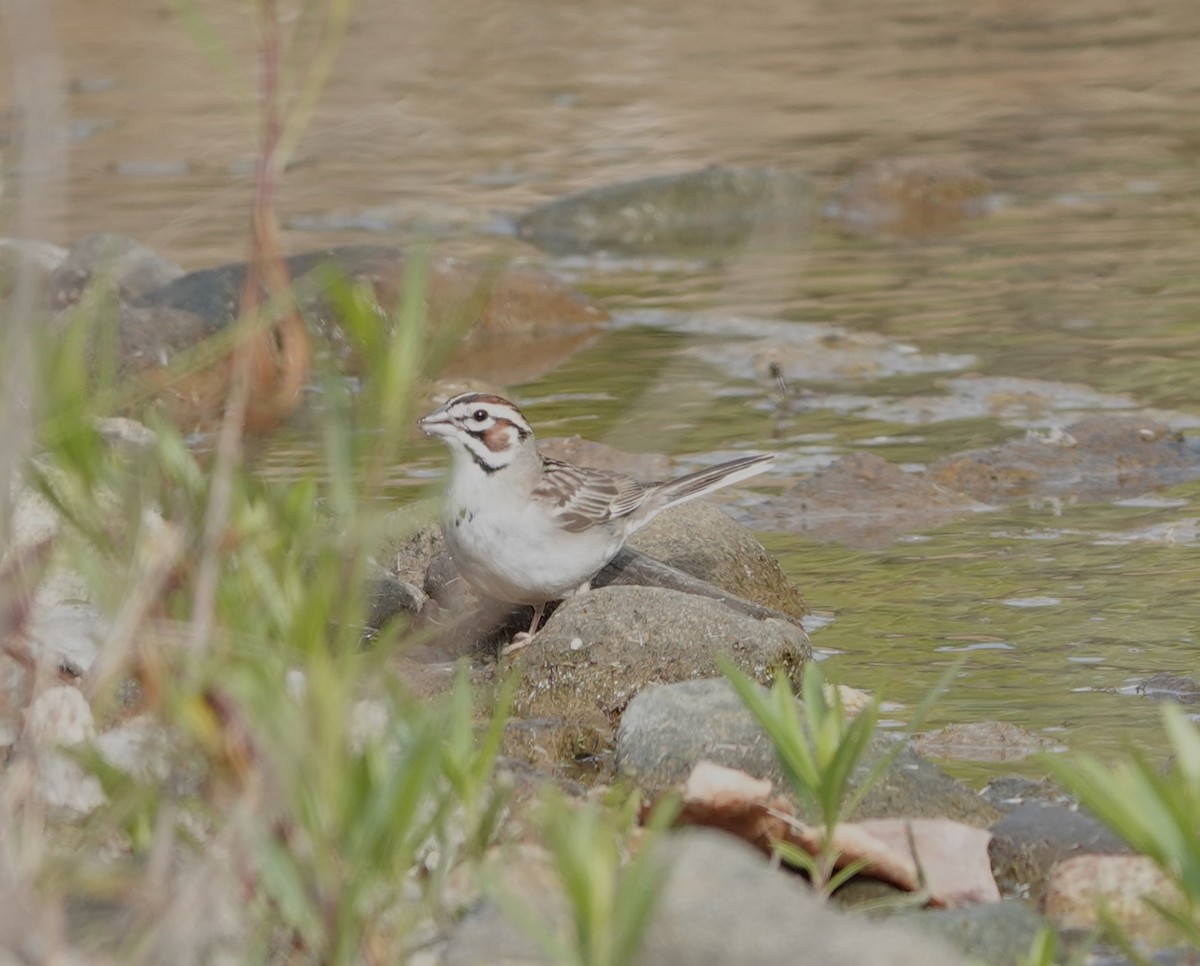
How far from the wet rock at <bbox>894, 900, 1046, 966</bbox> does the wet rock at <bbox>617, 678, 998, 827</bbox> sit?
1.15 meters

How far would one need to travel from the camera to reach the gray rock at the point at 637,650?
8273 mm

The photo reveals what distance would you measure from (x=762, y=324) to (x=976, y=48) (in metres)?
11.6

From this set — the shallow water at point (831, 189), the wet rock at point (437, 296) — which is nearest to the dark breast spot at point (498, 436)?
the shallow water at point (831, 189)

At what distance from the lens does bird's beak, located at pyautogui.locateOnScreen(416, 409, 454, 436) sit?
8805 millimetres

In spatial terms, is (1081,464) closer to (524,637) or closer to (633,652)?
(524,637)

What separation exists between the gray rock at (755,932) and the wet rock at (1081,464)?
6925 millimetres

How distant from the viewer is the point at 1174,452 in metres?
11.9

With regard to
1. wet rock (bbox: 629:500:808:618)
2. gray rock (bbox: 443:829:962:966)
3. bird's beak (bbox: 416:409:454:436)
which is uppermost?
gray rock (bbox: 443:829:962:966)

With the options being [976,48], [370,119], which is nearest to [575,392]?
[370,119]

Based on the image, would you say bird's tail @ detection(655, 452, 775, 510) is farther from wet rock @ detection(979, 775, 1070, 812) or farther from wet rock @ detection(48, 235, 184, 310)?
wet rock @ detection(48, 235, 184, 310)

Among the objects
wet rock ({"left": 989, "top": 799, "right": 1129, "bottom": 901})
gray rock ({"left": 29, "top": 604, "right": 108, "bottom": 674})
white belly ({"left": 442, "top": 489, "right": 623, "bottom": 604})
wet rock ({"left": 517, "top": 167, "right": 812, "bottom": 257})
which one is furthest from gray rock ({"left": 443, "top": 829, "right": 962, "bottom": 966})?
wet rock ({"left": 517, "top": 167, "right": 812, "bottom": 257})

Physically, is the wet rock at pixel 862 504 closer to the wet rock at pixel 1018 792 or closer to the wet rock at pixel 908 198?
the wet rock at pixel 1018 792

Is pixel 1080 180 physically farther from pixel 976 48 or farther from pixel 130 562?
pixel 130 562

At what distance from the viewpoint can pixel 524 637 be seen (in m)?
9.17
